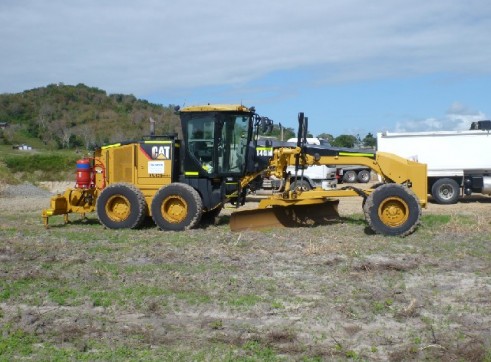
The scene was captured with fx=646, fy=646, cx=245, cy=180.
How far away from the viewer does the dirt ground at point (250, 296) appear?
20.2 ft

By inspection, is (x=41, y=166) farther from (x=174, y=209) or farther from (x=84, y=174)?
(x=174, y=209)

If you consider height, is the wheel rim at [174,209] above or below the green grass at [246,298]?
above

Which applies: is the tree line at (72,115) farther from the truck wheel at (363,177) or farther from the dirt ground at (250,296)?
the dirt ground at (250,296)

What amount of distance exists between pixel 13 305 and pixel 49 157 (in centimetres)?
3334

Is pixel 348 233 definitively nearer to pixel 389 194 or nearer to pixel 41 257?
pixel 389 194

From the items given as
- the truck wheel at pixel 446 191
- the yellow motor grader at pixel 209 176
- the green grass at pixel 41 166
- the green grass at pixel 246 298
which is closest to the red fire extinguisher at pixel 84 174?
the yellow motor grader at pixel 209 176

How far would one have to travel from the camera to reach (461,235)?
488 inches

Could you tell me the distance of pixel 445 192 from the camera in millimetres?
21891

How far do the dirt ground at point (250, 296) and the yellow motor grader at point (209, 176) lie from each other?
1.10 m

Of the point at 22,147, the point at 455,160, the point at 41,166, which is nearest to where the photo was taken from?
the point at 455,160

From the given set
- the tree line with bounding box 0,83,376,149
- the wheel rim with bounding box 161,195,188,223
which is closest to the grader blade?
the wheel rim with bounding box 161,195,188,223

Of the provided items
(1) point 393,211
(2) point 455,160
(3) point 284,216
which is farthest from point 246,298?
(2) point 455,160

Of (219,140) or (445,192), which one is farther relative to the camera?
(445,192)

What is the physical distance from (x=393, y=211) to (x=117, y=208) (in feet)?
19.7
